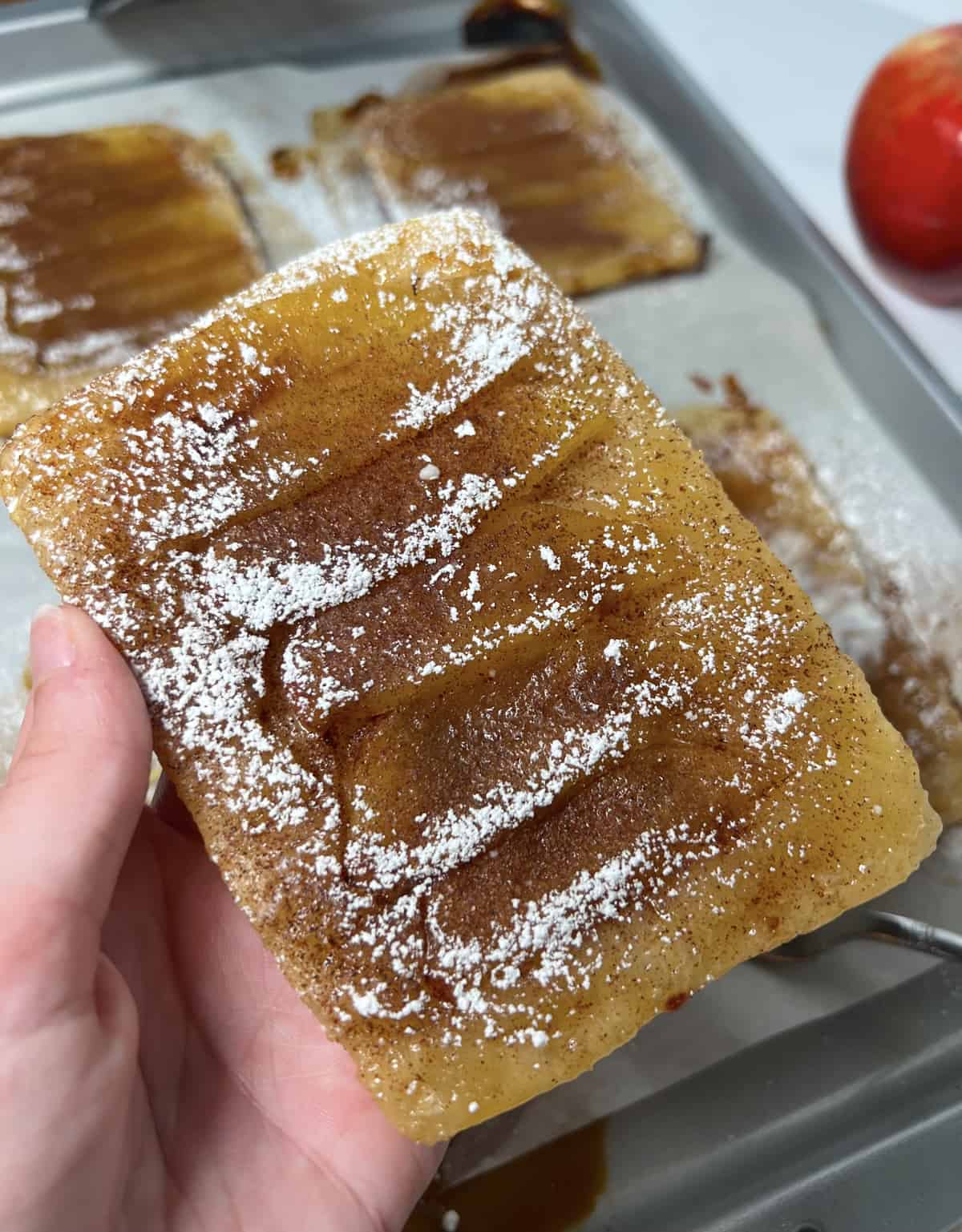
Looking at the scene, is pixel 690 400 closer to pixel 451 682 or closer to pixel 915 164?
pixel 915 164

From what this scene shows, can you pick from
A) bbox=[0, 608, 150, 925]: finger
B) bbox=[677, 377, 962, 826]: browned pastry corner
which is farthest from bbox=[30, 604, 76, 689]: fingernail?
bbox=[677, 377, 962, 826]: browned pastry corner

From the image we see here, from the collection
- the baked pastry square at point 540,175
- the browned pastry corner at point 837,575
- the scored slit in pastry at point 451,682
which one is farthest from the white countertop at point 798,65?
the scored slit in pastry at point 451,682

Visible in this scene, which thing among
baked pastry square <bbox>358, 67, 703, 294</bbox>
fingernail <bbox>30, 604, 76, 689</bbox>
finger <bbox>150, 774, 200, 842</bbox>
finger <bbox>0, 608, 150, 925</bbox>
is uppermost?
baked pastry square <bbox>358, 67, 703, 294</bbox>

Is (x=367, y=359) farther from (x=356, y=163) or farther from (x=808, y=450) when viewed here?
(x=356, y=163)

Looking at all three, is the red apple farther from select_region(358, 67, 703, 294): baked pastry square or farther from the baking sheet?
select_region(358, 67, 703, 294): baked pastry square

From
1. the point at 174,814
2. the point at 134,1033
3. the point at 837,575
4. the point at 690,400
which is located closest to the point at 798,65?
the point at 690,400

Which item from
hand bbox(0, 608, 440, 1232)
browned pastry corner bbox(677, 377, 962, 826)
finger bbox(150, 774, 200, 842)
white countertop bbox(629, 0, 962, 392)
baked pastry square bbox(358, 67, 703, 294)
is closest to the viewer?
hand bbox(0, 608, 440, 1232)

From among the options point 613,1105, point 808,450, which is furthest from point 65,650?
point 808,450
